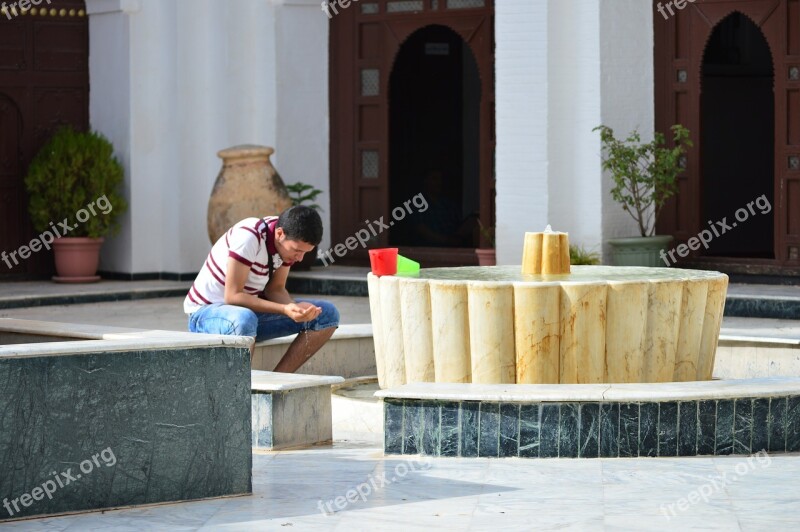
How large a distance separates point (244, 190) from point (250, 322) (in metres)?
6.27

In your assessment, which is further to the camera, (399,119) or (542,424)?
(399,119)

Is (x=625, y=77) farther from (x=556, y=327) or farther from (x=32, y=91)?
(x=556, y=327)

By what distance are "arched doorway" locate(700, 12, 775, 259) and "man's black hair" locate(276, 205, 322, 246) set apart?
10.4 metres

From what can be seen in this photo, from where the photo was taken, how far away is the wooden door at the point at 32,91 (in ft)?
47.8

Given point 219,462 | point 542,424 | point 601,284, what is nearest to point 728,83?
point 601,284

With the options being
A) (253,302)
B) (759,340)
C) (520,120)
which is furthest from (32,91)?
(759,340)

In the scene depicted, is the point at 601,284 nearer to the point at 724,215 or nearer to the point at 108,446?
the point at 108,446

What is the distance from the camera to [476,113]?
18.2 m

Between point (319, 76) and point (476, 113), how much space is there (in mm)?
3528

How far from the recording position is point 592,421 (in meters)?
6.13

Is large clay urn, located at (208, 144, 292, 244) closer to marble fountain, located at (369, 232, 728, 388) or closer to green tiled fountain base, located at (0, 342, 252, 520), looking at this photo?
marble fountain, located at (369, 232, 728, 388)

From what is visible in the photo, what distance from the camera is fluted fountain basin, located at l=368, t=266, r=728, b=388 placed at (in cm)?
719

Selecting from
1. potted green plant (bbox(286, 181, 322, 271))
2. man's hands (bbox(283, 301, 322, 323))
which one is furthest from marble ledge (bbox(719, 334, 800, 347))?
potted green plant (bbox(286, 181, 322, 271))

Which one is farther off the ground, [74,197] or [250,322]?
[74,197]
